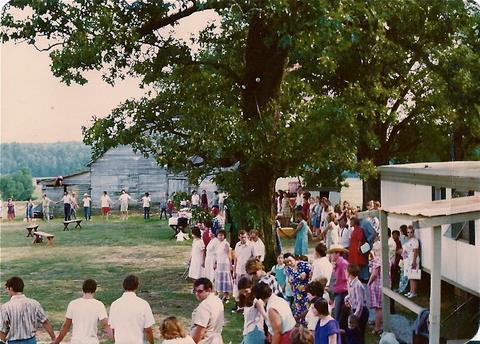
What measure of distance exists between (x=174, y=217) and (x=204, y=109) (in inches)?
61.1

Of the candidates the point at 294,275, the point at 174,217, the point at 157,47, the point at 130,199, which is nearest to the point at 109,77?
the point at 157,47

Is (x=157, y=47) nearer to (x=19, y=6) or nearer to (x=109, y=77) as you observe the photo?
(x=109, y=77)

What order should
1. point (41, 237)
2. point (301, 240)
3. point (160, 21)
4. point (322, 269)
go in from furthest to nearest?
1. point (301, 240)
2. point (41, 237)
3. point (160, 21)
4. point (322, 269)

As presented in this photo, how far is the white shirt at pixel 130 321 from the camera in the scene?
5848 millimetres

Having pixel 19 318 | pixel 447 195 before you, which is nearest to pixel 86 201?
pixel 19 318

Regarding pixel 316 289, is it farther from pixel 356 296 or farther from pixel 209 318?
pixel 209 318

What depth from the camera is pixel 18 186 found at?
24.6 feet

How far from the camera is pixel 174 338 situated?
4941 mm

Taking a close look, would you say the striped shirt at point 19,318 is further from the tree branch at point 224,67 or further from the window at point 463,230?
the window at point 463,230

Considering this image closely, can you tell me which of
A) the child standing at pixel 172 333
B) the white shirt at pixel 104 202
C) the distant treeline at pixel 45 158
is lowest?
the child standing at pixel 172 333

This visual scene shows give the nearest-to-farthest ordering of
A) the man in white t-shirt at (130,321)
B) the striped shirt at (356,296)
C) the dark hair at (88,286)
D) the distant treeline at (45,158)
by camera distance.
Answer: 1. the man in white t-shirt at (130,321)
2. the dark hair at (88,286)
3. the striped shirt at (356,296)
4. the distant treeline at (45,158)

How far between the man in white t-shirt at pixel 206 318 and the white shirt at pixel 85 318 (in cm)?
93

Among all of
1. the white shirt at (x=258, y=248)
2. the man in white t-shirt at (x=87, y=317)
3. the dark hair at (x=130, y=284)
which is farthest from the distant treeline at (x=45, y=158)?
the white shirt at (x=258, y=248)

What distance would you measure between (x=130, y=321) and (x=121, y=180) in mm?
2494
